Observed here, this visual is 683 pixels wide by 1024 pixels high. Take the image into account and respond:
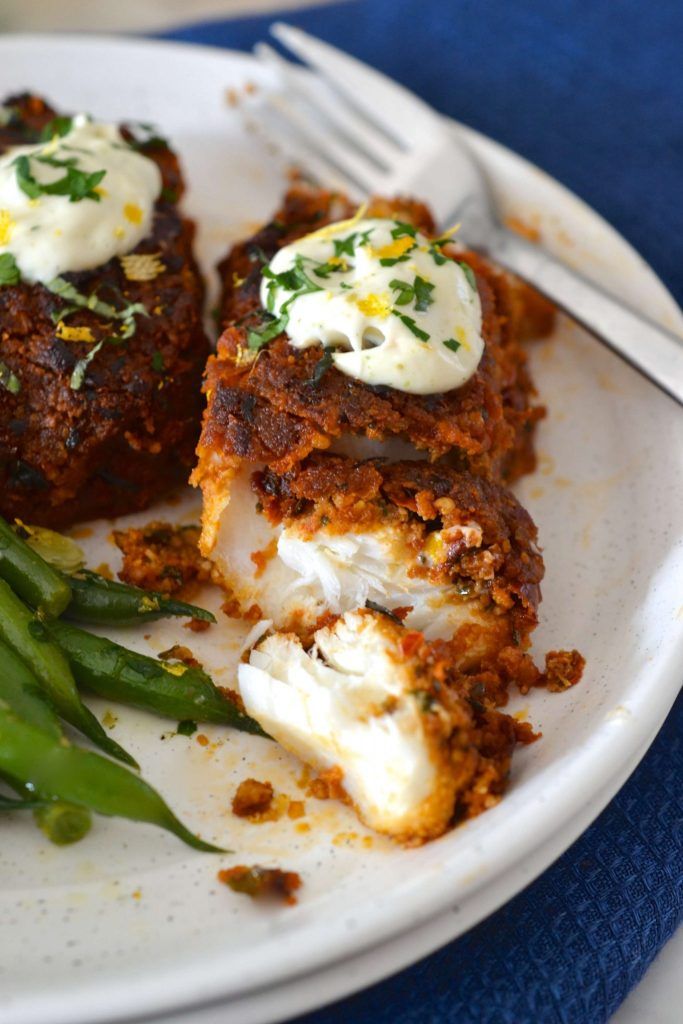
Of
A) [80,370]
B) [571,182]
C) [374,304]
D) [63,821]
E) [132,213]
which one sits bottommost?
[63,821]

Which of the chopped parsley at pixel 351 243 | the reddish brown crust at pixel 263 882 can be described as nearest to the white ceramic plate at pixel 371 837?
the reddish brown crust at pixel 263 882

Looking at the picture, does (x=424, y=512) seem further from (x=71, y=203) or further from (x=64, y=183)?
(x=64, y=183)

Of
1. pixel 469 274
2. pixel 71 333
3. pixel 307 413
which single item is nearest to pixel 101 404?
pixel 71 333

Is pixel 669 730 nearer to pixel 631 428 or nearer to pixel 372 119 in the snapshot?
pixel 631 428

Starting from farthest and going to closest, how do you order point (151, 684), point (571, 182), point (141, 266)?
point (571, 182)
point (141, 266)
point (151, 684)

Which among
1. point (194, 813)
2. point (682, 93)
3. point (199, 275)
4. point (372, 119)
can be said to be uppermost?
point (682, 93)

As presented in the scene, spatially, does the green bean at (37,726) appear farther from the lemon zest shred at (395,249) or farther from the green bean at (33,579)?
the lemon zest shred at (395,249)

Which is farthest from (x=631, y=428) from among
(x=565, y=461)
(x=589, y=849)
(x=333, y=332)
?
(x=589, y=849)
